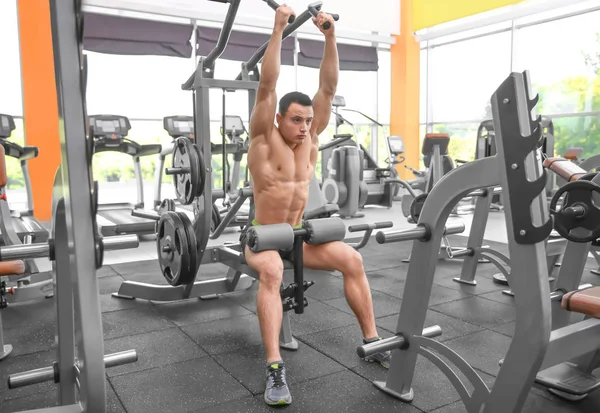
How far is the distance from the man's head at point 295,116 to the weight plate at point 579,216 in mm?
1081

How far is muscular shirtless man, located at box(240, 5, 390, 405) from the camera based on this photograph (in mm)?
2086

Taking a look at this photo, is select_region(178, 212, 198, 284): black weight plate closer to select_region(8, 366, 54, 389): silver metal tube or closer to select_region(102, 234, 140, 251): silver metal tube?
select_region(8, 366, 54, 389): silver metal tube

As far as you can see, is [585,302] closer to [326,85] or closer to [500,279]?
[326,85]

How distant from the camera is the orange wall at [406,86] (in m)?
9.45

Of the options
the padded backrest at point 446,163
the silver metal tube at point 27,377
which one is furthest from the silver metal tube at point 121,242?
the padded backrest at point 446,163

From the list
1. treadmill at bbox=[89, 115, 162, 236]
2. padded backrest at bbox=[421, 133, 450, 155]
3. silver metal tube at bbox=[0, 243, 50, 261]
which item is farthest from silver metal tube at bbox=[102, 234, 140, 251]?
padded backrest at bbox=[421, 133, 450, 155]

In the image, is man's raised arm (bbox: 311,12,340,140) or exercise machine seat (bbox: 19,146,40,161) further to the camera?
exercise machine seat (bbox: 19,146,40,161)

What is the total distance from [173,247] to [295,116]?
86cm

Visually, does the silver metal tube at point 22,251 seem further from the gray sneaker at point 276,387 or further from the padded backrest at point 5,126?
the padded backrest at point 5,126

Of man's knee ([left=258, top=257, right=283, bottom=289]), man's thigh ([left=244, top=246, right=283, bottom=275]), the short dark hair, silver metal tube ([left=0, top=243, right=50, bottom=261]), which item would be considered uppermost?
the short dark hair

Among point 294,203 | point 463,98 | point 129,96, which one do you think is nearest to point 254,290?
point 294,203

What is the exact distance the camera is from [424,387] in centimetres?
197

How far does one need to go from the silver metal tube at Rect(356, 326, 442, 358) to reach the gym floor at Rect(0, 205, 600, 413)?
0.24 m

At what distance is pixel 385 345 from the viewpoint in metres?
1.72
